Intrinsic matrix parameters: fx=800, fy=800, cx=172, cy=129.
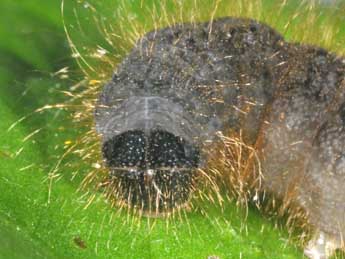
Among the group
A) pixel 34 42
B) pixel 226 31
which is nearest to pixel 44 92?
pixel 34 42

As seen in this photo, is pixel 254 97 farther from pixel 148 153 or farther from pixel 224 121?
pixel 148 153

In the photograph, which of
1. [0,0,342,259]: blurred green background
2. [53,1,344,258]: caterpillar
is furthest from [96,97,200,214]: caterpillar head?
[0,0,342,259]: blurred green background

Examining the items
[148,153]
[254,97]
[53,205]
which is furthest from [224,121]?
[53,205]

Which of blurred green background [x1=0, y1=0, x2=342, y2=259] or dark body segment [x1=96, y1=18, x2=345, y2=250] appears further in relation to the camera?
dark body segment [x1=96, y1=18, x2=345, y2=250]

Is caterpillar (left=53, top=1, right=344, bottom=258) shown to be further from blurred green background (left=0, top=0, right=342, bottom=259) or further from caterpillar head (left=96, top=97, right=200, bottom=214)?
blurred green background (left=0, top=0, right=342, bottom=259)

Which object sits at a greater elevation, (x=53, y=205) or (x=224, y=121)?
(x=224, y=121)

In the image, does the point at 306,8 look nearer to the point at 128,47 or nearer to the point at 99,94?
the point at 128,47
